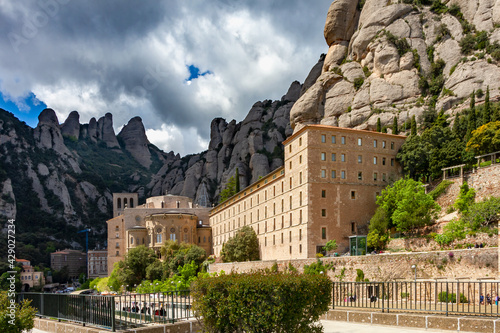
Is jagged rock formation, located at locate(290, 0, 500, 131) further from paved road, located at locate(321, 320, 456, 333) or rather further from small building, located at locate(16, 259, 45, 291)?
small building, located at locate(16, 259, 45, 291)

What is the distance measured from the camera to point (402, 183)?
2025 inches

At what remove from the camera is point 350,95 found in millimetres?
84375

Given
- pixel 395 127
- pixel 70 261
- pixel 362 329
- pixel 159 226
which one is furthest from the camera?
pixel 70 261

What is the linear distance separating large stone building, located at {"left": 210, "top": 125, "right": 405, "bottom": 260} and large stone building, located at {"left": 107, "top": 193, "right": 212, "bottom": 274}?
32707 millimetres

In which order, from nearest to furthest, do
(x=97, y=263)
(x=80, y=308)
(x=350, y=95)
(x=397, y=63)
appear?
(x=80, y=308) < (x=397, y=63) < (x=350, y=95) < (x=97, y=263)

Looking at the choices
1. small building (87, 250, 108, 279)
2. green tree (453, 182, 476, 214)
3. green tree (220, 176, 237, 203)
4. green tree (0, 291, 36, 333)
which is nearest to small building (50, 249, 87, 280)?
small building (87, 250, 108, 279)

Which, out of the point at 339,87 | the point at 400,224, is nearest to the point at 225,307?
the point at 400,224

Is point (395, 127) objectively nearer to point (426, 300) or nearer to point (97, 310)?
point (426, 300)

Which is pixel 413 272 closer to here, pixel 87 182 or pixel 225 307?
pixel 225 307

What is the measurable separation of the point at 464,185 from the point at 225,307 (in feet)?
129

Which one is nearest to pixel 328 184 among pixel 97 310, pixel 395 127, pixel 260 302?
pixel 395 127

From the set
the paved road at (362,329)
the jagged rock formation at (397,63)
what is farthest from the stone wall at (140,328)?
the jagged rock formation at (397,63)

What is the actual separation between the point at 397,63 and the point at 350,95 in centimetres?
969

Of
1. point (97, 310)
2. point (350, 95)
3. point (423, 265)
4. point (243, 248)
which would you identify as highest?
point (350, 95)
